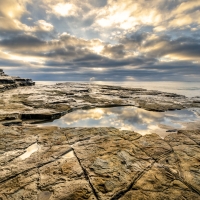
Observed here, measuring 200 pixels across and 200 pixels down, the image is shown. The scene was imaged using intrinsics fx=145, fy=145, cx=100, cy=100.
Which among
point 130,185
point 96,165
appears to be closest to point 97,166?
point 96,165

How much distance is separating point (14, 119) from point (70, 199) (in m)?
9.00

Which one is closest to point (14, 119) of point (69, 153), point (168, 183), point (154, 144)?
point (69, 153)

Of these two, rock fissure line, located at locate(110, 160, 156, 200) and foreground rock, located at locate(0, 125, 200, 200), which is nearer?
rock fissure line, located at locate(110, 160, 156, 200)

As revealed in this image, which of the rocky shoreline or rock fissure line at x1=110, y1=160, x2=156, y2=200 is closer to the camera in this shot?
rock fissure line at x1=110, y1=160, x2=156, y2=200

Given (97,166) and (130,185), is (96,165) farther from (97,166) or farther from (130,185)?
(130,185)

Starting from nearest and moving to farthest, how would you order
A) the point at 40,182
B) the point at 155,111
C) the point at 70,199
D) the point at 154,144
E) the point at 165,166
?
the point at 70,199 → the point at 40,182 → the point at 165,166 → the point at 154,144 → the point at 155,111

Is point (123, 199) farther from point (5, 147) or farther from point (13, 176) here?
point (5, 147)

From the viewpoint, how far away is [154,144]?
7.24 m

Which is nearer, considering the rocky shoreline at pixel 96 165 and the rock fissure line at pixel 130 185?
the rock fissure line at pixel 130 185

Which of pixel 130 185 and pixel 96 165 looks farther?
pixel 96 165

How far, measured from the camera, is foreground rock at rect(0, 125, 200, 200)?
166 inches

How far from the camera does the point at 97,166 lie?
5367mm

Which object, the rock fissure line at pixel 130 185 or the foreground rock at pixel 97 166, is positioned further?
the foreground rock at pixel 97 166

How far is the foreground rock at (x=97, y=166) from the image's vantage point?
4.21 meters
